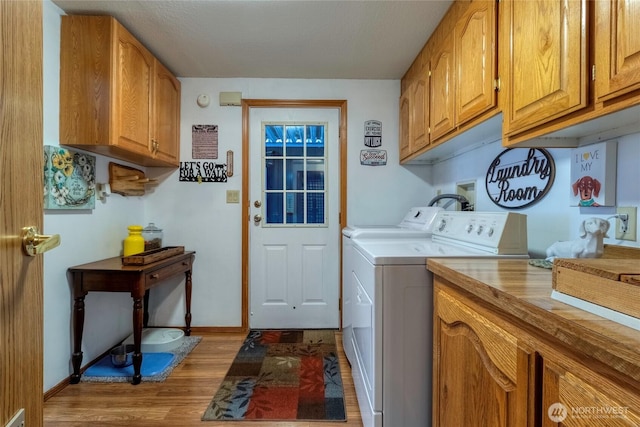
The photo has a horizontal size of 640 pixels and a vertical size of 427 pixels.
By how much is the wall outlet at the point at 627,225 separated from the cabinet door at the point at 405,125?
1427 millimetres

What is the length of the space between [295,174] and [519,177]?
1670 mm

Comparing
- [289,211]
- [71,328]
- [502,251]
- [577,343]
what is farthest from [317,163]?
[577,343]

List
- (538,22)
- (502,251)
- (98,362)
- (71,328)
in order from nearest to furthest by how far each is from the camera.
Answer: (538,22)
(502,251)
(71,328)
(98,362)

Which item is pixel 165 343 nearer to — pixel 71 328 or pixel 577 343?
pixel 71 328

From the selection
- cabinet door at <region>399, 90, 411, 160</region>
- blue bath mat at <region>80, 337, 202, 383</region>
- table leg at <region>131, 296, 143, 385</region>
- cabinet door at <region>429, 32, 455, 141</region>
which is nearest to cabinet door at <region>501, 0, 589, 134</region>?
cabinet door at <region>429, 32, 455, 141</region>

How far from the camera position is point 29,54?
0.62m

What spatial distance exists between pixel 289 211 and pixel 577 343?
7.51 feet

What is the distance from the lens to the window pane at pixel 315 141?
2654mm

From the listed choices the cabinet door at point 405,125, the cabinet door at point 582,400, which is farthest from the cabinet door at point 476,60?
the cabinet door at point 582,400

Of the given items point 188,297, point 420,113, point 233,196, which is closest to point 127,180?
point 233,196

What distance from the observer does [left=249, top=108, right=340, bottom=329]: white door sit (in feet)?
8.65

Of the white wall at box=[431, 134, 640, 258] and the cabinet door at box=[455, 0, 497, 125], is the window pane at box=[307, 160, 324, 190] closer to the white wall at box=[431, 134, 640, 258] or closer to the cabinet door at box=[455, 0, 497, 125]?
the white wall at box=[431, 134, 640, 258]

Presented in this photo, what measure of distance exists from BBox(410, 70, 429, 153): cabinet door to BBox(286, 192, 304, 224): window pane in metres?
1.02

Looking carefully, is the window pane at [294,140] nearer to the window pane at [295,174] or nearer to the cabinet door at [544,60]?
the window pane at [295,174]
